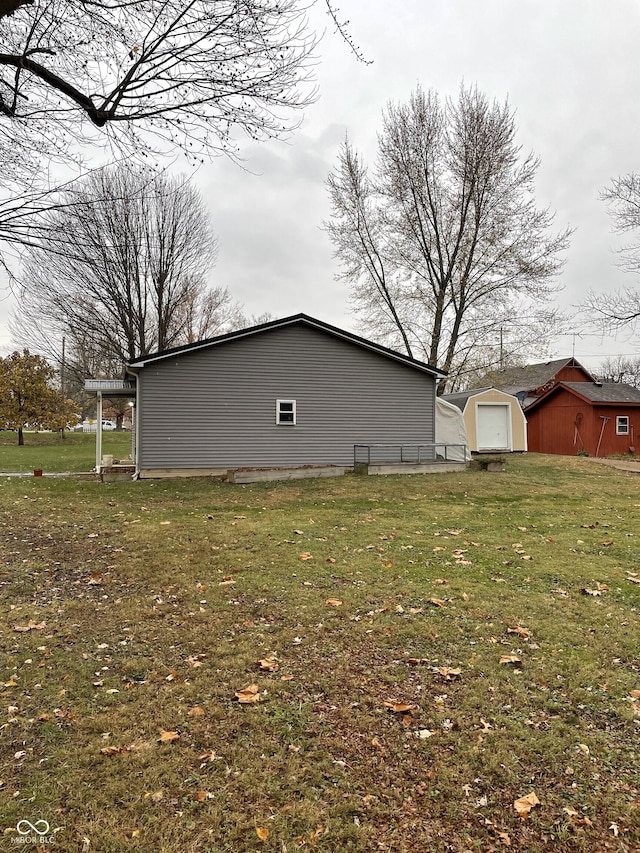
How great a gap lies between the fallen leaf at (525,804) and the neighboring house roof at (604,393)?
23775mm

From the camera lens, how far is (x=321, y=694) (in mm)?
2953

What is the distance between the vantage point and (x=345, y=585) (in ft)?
15.7

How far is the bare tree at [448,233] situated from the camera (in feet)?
66.8

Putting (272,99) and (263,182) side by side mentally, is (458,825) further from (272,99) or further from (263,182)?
(263,182)

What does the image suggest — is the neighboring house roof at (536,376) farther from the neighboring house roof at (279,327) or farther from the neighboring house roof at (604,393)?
the neighboring house roof at (279,327)

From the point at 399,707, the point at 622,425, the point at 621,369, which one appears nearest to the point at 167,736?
the point at 399,707

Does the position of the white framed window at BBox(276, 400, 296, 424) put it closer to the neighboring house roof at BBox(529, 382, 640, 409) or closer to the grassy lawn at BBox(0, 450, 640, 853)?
the grassy lawn at BBox(0, 450, 640, 853)

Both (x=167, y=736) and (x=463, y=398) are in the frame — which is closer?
(x=167, y=736)

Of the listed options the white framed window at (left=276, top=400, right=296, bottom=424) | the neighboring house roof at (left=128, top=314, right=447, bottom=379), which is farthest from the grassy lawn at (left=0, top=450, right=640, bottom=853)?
the white framed window at (left=276, top=400, right=296, bottom=424)

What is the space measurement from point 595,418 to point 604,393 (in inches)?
62.6

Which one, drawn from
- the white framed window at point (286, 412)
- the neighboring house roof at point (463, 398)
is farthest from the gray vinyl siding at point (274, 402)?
the neighboring house roof at point (463, 398)

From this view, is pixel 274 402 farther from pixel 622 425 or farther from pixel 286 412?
pixel 622 425

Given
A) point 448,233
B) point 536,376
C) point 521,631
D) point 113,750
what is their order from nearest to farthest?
point 113,750
point 521,631
point 448,233
point 536,376

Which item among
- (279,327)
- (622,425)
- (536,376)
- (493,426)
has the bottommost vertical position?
(493,426)
